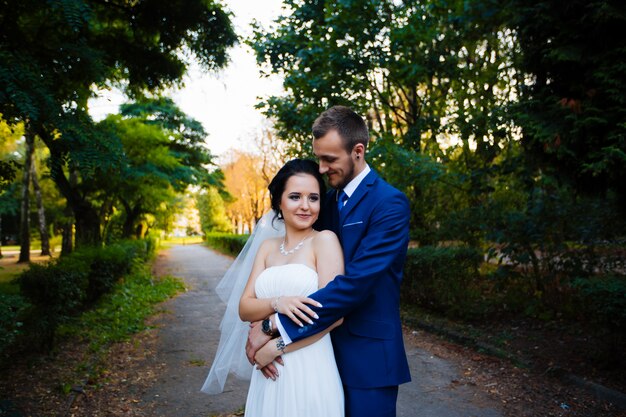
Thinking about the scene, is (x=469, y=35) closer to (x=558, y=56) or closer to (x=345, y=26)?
(x=345, y=26)

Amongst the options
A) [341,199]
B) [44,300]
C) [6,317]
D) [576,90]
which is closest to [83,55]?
[6,317]

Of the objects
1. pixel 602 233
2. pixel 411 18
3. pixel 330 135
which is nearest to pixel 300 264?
pixel 330 135

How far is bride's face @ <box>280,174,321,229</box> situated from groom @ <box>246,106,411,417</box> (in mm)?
128

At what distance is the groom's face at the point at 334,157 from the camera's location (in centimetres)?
242

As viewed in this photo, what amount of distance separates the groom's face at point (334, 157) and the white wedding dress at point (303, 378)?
1.84 ft

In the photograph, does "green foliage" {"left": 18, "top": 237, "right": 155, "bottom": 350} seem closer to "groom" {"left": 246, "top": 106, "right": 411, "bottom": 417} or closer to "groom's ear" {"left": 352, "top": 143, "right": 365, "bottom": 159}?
"groom" {"left": 246, "top": 106, "right": 411, "bottom": 417}

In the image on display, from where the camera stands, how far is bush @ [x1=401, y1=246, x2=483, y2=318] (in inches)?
317

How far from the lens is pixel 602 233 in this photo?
6195 mm

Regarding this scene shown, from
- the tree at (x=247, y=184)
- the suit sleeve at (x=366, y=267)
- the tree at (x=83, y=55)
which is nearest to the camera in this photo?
the suit sleeve at (x=366, y=267)

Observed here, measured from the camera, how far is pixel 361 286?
2.11 meters

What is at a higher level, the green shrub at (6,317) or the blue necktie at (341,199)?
the blue necktie at (341,199)

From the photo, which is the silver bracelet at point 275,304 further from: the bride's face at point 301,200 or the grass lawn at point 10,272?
the grass lawn at point 10,272

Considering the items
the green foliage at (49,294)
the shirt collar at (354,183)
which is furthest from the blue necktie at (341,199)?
the green foliage at (49,294)

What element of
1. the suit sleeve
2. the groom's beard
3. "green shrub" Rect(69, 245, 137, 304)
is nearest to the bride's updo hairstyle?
the groom's beard
